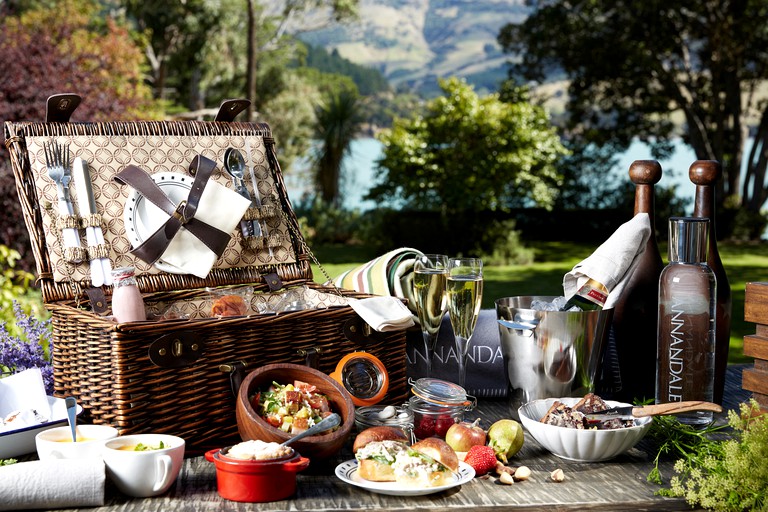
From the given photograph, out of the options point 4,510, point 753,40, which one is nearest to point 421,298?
point 4,510

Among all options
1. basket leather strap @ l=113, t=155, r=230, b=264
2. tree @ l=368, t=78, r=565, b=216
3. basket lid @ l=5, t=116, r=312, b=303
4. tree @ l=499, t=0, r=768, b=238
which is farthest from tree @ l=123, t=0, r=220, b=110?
basket leather strap @ l=113, t=155, r=230, b=264

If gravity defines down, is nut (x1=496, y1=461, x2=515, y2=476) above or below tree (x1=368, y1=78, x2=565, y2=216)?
below

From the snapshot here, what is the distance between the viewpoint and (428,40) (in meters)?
34.2

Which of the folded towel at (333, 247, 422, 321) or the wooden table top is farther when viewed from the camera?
the folded towel at (333, 247, 422, 321)

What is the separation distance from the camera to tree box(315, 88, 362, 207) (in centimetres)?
1369

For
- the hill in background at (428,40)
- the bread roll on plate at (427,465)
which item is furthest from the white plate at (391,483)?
Result: the hill in background at (428,40)

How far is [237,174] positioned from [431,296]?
72 centimetres

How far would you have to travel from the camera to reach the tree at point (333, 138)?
44.9ft

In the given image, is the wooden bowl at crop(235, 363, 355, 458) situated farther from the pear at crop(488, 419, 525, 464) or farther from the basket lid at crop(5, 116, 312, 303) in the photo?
the basket lid at crop(5, 116, 312, 303)

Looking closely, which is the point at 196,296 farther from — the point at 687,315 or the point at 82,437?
the point at 687,315

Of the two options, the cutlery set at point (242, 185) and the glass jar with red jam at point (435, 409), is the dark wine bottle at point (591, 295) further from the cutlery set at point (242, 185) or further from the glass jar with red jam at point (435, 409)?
the cutlery set at point (242, 185)

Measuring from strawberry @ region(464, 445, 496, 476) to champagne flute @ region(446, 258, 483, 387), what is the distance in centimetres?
33

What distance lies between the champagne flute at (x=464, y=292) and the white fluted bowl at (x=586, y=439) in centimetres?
27

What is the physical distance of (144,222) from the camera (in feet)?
7.02
